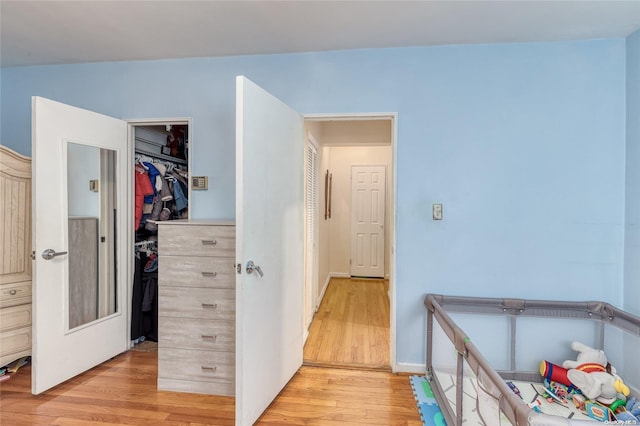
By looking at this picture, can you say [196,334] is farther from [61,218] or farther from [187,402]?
[61,218]

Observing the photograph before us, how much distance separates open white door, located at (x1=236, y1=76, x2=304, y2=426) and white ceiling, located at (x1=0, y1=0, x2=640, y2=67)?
0.56m

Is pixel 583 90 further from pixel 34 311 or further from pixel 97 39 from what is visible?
pixel 34 311

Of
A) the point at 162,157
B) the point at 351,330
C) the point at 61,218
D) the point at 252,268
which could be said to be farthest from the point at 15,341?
the point at 351,330

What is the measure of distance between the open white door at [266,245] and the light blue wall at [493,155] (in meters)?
0.58

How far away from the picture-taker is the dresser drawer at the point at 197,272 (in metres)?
2.10

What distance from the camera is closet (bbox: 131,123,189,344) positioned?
2.74m

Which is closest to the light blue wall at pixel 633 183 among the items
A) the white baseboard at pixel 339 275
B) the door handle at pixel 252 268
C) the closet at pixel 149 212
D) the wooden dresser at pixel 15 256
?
the door handle at pixel 252 268

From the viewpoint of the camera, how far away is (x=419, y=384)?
223 centimetres

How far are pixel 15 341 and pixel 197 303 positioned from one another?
4.76 ft

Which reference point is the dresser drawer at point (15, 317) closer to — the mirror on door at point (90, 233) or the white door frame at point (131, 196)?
the mirror on door at point (90, 233)

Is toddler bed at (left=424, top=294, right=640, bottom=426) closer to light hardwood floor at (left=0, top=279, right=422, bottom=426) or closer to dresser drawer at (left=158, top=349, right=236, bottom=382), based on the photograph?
light hardwood floor at (left=0, top=279, right=422, bottom=426)

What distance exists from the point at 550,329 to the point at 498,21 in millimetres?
2189

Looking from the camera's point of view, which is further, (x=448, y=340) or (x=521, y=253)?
(x=521, y=253)

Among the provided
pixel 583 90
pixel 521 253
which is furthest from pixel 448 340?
pixel 583 90
